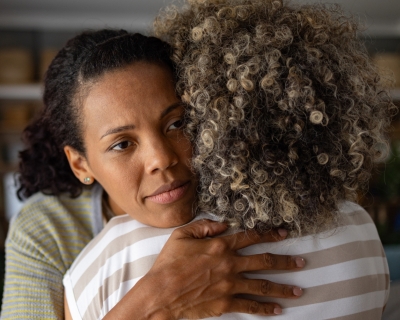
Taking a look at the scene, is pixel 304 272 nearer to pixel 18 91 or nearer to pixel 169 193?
pixel 169 193

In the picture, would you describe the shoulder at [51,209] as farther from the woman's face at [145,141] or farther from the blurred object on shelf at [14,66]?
the blurred object on shelf at [14,66]

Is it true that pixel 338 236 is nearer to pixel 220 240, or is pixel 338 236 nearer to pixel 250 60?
pixel 220 240

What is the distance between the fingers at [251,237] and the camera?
3.21 ft

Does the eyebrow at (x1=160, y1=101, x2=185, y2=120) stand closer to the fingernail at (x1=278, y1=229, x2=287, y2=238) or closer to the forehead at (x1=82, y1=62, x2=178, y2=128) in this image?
the forehead at (x1=82, y1=62, x2=178, y2=128)

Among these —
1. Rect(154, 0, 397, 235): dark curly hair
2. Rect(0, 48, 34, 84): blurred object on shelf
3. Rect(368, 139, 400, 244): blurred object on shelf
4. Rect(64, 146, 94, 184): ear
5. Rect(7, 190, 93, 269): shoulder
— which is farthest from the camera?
Rect(0, 48, 34, 84): blurred object on shelf

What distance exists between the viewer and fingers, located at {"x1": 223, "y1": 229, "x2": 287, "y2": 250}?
98cm

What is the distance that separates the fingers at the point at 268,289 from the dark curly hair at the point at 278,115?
119 millimetres

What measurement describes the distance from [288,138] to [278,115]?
53mm

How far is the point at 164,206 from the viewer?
1039 millimetres

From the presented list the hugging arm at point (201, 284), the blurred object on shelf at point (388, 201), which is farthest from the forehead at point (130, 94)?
the blurred object on shelf at point (388, 201)

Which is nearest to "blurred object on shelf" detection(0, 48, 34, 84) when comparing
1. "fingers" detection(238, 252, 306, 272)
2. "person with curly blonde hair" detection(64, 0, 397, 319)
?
"person with curly blonde hair" detection(64, 0, 397, 319)

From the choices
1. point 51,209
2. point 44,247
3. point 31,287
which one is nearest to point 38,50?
point 51,209

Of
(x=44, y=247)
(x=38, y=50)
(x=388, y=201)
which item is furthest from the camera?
(x=388, y=201)

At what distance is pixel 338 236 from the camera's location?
3.29 feet
